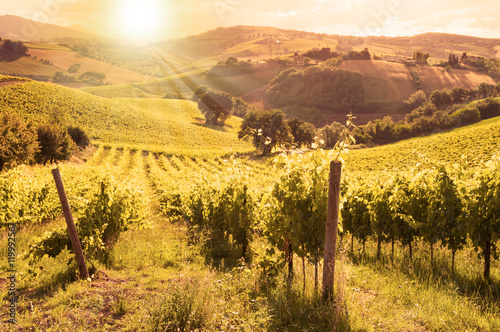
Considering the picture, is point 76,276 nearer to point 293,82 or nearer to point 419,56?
point 293,82

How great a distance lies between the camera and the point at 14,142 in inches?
1350

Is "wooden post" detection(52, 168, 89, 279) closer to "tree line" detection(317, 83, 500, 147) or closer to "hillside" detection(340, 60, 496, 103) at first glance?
"tree line" detection(317, 83, 500, 147)

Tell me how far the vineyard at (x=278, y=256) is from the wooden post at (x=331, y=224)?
0.28 meters

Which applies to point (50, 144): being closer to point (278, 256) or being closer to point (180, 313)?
point (278, 256)

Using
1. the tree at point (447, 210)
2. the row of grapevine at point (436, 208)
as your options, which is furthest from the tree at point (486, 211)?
the tree at point (447, 210)

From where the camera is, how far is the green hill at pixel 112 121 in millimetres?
65688

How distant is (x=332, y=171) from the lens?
19.6 ft

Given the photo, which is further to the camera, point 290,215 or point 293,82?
point 293,82

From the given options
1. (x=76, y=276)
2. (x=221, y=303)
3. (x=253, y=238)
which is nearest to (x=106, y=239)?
(x=76, y=276)

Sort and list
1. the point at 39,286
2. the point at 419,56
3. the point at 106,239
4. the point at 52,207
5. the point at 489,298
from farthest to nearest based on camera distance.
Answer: the point at 419,56 < the point at 52,207 < the point at 106,239 < the point at 39,286 < the point at 489,298

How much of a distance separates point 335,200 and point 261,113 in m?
69.8

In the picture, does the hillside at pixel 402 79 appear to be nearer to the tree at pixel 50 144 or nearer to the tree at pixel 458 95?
the tree at pixel 458 95

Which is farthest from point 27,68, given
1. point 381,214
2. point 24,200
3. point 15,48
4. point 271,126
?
point 381,214

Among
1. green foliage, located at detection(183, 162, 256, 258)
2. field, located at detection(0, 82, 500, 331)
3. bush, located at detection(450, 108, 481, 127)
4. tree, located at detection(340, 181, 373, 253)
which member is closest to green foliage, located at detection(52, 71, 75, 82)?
field, located at detection(0, 82, 500, 331)
